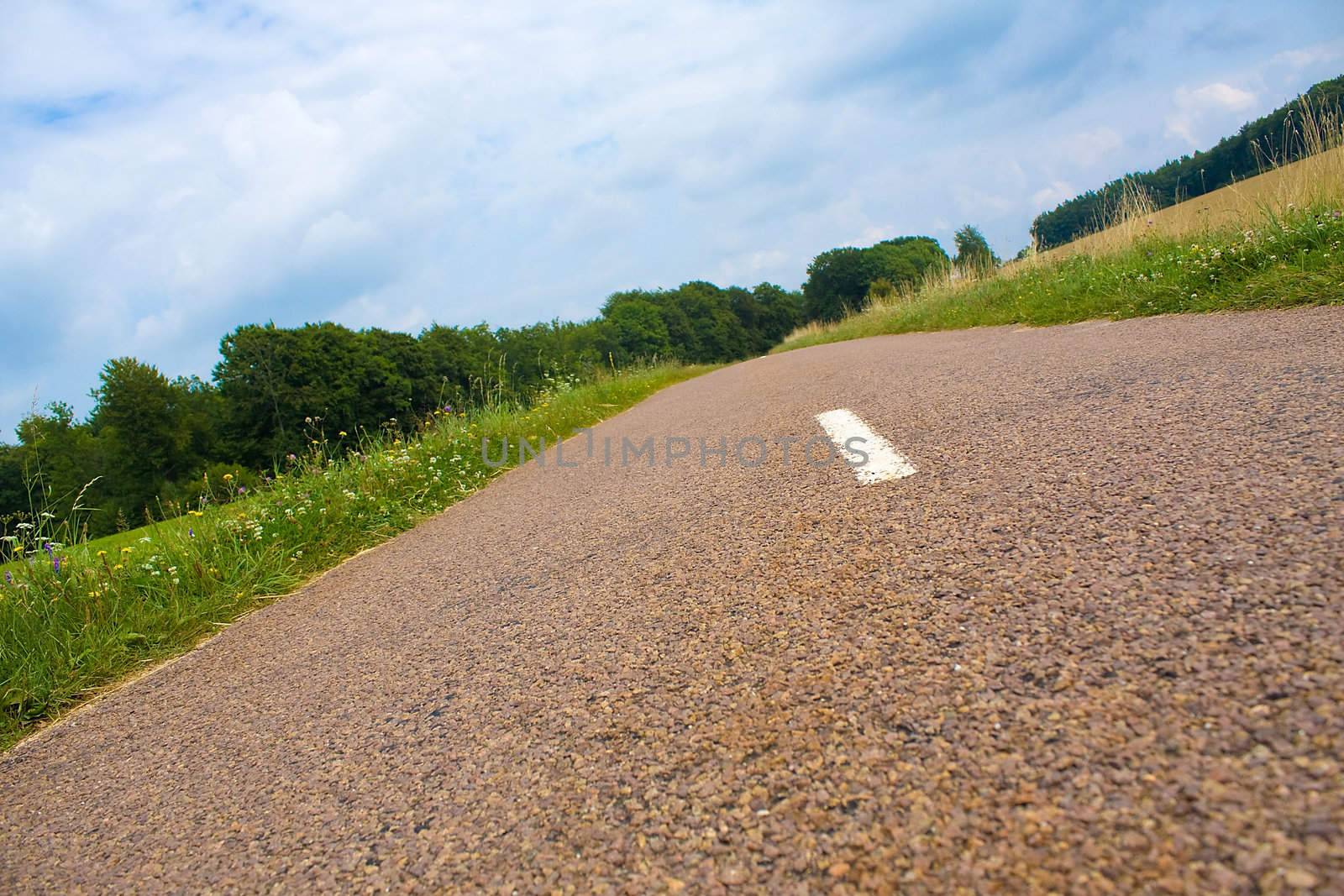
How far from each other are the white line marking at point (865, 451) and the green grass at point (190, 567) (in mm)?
3352

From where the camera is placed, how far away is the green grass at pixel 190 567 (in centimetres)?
355

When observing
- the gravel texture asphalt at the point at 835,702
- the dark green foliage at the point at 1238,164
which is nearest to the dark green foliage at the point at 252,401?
the dark green foliage at the point at 1238,164

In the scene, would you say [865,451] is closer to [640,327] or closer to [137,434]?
[137,434]

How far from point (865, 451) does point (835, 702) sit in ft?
7.49

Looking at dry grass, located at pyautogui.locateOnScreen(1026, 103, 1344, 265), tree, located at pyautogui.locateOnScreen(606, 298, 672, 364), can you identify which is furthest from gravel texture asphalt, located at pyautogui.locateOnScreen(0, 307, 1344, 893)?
tree, located at pyautogui.locateOnScreen(606, 298, 672, 364)

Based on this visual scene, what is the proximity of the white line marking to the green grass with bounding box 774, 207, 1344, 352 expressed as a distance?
3141 millimetres

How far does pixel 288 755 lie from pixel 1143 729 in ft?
7.36

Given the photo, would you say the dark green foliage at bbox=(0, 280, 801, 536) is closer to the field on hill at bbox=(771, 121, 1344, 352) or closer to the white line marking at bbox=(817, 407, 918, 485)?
the field on hill at bbox=(771, 121, 1344, 352)

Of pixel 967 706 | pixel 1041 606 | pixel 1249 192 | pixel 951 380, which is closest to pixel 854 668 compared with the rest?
pixel 967 706

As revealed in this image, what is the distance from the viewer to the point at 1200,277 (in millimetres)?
6355

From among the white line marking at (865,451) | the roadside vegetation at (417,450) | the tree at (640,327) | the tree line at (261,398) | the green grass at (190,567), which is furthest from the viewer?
the tree at (640,327)

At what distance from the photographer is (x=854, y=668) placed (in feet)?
5.81

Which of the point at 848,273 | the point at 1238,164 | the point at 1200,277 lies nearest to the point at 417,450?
the point at 1200,277

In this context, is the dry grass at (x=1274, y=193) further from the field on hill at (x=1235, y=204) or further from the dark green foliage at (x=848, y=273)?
the dark green foliage at (x=848, y=273)
